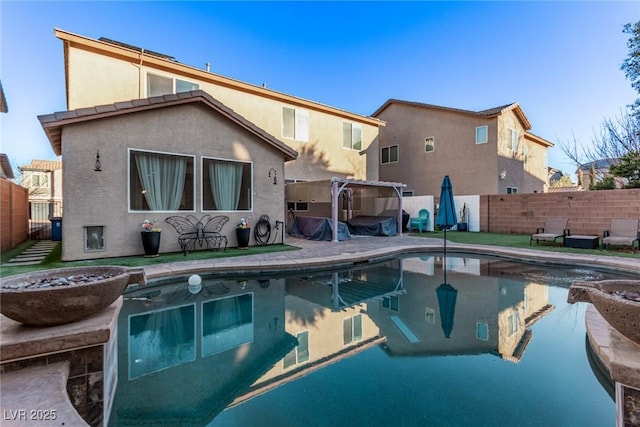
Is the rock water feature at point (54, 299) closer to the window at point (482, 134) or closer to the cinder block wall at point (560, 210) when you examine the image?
the cinder block wall at point (560, 210)

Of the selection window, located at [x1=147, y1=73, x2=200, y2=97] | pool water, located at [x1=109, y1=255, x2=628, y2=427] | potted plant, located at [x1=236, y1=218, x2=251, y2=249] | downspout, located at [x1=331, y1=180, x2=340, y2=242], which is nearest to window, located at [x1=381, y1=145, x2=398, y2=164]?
downspout, located at [x1=331, y1=180, x2=340, y2=242]

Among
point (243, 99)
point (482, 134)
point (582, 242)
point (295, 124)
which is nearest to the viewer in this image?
point (582, 242)

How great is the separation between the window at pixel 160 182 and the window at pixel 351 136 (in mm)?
9191

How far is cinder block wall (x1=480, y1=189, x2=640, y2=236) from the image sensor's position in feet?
37.8

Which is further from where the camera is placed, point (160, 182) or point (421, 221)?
point (421, 221)

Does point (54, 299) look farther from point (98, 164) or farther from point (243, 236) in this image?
point (243, 236)

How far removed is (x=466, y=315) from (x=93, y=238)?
8413 mm

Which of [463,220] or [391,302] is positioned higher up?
[463,220]

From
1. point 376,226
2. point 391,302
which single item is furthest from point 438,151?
point 391,302

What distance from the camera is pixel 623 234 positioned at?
396 inches

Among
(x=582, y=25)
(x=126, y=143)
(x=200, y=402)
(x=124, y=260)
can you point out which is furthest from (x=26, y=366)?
(x=582, y=25)

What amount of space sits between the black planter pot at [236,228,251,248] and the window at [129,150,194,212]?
61.1 inches

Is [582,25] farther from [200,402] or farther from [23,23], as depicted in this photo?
[23,23]

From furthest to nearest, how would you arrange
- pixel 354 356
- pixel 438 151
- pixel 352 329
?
pixel 438 151 < pixel 352 329 < pixel 354 356
